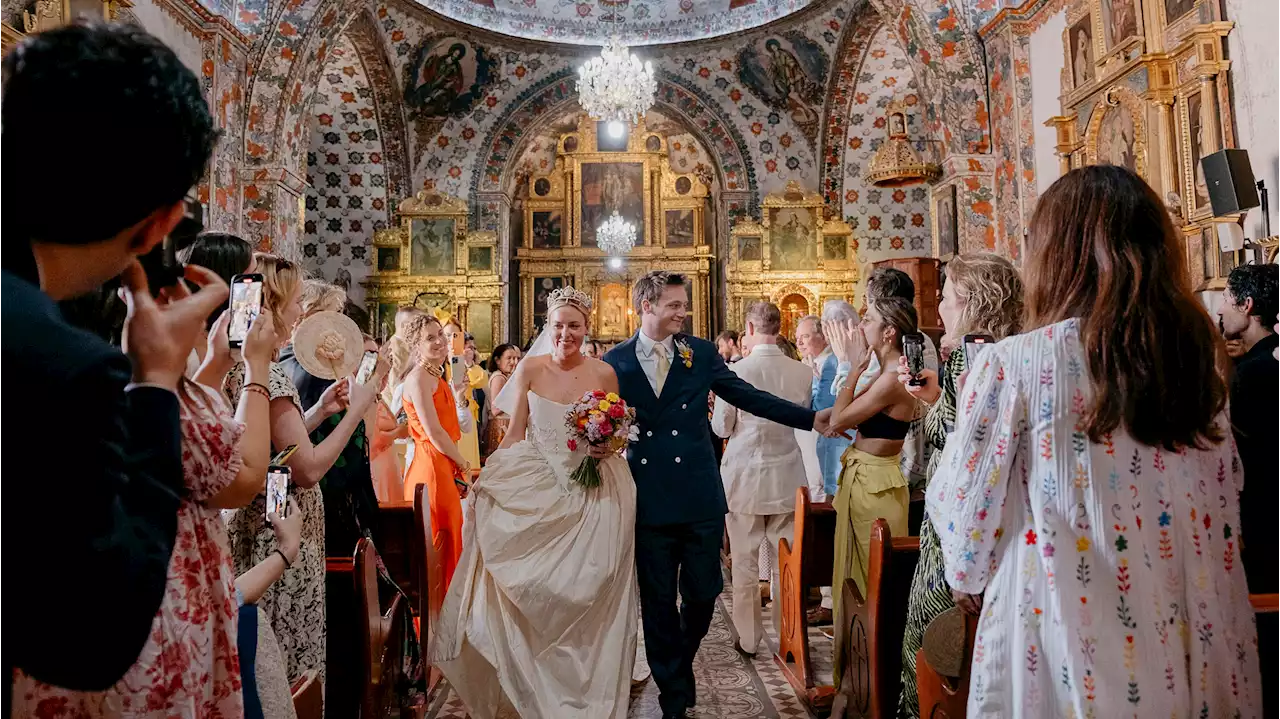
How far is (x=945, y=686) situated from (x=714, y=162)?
53.8ft

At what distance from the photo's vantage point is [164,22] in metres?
8.32

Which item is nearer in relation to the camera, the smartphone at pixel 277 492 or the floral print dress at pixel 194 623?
the floral print dress at pixel 194 623

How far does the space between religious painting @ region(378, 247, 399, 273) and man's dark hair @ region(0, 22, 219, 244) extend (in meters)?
17.3

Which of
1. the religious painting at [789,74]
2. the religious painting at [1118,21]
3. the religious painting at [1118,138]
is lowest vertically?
the religious painting at [1118,138]

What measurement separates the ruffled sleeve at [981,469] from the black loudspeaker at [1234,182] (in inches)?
197

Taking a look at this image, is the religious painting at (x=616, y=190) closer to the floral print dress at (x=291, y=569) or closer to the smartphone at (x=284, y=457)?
the floral print dress at (x=291, y=569)

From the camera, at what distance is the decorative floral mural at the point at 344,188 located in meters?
17.0

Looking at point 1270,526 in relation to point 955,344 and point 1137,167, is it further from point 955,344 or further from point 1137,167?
point 1137,167

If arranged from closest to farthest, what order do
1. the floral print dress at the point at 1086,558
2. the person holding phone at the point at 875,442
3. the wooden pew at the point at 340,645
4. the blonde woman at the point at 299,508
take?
1. the floral print dress at the point at 1086,558
2. the blonde woman at the point at 299,508
3. the wooden pew at the point at 340,645
4. the person holding phone at the point at 875,442

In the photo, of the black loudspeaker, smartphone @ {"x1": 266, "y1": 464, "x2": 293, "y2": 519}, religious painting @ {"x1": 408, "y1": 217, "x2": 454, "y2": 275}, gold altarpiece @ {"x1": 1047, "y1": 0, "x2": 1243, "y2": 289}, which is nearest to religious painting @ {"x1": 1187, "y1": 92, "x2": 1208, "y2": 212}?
gold altarpiece @ {"x1": 1047, "y1": 0, "x2": 1243, "y2": 289}

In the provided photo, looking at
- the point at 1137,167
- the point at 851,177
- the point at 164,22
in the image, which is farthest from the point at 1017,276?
the point at 851,177

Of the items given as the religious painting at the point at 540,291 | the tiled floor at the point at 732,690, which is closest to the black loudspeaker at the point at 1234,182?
the tiled floor at the point at 732,690

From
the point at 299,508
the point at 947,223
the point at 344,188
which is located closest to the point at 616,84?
the point at 947,223

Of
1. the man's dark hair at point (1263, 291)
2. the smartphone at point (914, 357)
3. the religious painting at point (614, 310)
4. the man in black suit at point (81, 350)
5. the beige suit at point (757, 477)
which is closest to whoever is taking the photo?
the man in black suit at point (81, 350)
